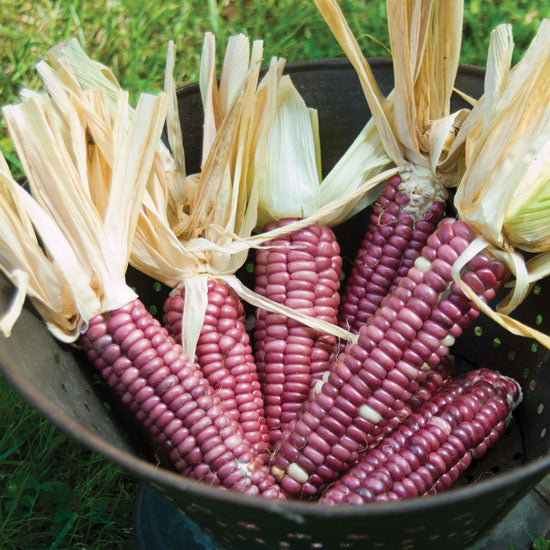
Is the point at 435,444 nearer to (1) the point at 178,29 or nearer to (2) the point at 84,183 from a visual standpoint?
(2) the point at 84,183

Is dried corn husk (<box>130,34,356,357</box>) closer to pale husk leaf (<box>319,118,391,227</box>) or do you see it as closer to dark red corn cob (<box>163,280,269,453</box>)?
dark red corn cob (<box>163,280,269,453</box>)

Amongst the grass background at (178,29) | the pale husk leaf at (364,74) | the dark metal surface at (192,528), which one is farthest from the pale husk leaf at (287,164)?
the grass background at (178,29)

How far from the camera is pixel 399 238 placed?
1.39 m

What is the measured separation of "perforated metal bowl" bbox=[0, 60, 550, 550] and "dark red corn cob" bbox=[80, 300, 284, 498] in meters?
0.09

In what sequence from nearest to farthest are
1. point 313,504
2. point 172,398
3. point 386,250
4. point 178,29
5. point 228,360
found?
point 313,504
point 172,398
point 228,360
point 386,250
point 178,29

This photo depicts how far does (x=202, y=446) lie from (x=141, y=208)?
46cm

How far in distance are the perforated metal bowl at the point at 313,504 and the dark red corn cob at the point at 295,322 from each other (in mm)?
274

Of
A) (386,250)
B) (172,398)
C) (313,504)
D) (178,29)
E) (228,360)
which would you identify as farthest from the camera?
(178,29)

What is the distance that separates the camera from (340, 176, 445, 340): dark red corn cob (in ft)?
4.53

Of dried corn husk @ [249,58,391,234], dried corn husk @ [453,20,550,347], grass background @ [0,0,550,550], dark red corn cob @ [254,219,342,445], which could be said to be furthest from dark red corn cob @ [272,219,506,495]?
grass background @ [0,0,550,550]

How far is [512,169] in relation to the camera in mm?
1153

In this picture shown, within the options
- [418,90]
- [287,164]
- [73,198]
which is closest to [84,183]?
[73,198]

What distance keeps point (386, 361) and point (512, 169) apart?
0.39m

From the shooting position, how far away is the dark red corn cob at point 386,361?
1159mm
